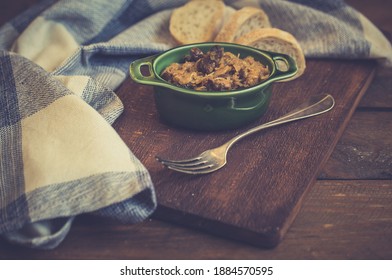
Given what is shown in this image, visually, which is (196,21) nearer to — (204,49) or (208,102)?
(204,49)

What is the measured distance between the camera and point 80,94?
1555 mm

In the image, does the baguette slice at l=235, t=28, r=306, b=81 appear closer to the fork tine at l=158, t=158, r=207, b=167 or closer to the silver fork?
the silver fork

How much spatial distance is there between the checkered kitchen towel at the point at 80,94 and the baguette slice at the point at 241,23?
12 cm

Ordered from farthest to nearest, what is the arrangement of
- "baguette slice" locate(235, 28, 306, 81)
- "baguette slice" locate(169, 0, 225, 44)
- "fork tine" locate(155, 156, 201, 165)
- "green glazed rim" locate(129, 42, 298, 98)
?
"baguette slice" locate(169, 0, 225, 44) < "baguette slice" locate(235, 28, 306, 81) < "green glazed rim" locate(129, 42, 298, 98) < "fork tine" locate(155, 156, 201, 165)

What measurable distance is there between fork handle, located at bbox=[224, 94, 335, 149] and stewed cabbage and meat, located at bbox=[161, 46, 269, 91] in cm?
12

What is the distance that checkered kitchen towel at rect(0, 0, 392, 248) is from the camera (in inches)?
48.2

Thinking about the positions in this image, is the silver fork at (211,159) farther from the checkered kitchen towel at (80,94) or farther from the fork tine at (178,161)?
Answer: the checkered kitchen towel at (80,94)

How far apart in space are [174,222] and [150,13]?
1.07 meters

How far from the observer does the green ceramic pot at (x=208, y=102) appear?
147cm

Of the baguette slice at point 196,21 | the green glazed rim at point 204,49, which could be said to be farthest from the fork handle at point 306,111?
the baguette slice at point 196,21

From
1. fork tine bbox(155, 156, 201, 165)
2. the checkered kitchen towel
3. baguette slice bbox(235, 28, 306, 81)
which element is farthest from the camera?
baguette slice bbox(235, 28, 306, 81)

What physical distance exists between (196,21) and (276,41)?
1.13ft

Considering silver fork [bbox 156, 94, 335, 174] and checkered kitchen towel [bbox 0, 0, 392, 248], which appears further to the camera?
silver fork [bbox 156, 94, 335, 174]

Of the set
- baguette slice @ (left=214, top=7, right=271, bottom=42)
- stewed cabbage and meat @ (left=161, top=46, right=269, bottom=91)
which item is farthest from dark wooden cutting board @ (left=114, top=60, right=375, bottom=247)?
baguette slice @ (left=214, top=7, right=271, bottom=42)
